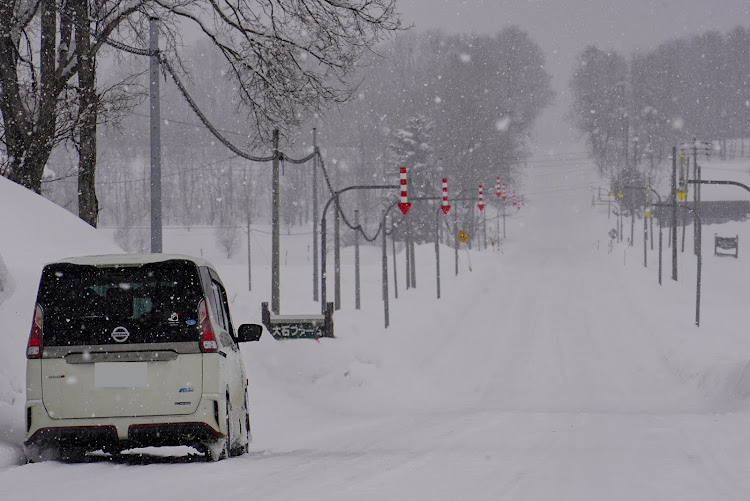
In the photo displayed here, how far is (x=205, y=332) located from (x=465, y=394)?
19.1m

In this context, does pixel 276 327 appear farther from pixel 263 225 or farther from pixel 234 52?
pixel 263 225

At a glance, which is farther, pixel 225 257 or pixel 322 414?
pixel 225 257

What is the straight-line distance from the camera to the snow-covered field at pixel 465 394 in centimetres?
640

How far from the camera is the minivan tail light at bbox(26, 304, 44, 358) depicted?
7258mm

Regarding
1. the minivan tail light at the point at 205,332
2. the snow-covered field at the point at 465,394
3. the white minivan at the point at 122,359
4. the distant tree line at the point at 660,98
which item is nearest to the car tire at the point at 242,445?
the snow-covered field at the point at 465,394

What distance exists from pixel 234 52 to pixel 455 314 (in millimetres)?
26581

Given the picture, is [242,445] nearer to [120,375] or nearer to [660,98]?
[120,375]

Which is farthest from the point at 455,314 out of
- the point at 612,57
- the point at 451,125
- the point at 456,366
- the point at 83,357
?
the point at 612,57

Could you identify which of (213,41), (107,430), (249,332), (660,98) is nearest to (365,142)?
(660,98)

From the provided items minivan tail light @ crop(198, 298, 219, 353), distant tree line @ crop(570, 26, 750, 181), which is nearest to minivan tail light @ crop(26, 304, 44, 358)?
minivan tail light @ crop(198, 298, 219, 353)

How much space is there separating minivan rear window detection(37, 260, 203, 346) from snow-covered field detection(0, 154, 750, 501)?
1.04 m

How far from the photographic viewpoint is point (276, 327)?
19.6 meters

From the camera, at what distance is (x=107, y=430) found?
718 cm

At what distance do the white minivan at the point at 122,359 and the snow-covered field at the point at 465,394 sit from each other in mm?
322
